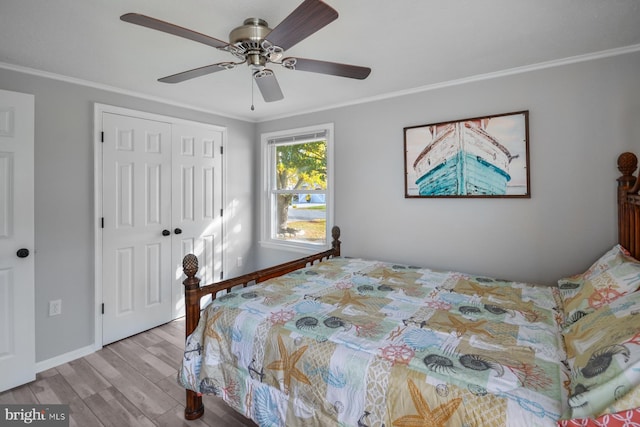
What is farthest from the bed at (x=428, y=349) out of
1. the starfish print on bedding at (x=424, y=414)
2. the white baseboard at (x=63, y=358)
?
the white baseboard at (x=63, y=358)

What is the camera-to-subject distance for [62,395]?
2.10 metres

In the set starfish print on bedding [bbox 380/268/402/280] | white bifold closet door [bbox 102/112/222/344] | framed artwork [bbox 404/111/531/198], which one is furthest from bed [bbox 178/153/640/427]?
white bifold closet door [bbox 102/112/222/344]

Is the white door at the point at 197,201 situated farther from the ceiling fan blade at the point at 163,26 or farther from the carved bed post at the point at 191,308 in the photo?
the ceiling fan blade at the point at 163,26

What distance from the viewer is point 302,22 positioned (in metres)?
1.24

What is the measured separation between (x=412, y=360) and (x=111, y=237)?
9.18ft

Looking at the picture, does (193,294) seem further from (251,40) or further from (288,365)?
(251,40)

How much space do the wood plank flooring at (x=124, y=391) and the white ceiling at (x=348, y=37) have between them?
2.32m

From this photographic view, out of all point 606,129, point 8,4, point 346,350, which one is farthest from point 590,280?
point 8,4

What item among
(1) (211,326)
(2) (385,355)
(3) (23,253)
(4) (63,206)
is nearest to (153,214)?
(4) (63,206)

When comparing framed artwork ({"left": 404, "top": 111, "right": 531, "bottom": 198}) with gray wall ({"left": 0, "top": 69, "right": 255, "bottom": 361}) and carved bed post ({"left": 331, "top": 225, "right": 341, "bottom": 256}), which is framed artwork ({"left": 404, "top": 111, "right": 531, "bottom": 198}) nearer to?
carved bed post ({"left": 331, "top": 225, "right": 341, "bottom": 256})

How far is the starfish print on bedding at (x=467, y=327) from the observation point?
4.63 feet

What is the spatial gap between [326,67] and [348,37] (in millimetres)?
360

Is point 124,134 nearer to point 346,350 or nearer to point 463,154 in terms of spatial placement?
point 346,350

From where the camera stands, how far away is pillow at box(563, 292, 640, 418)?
850mm
